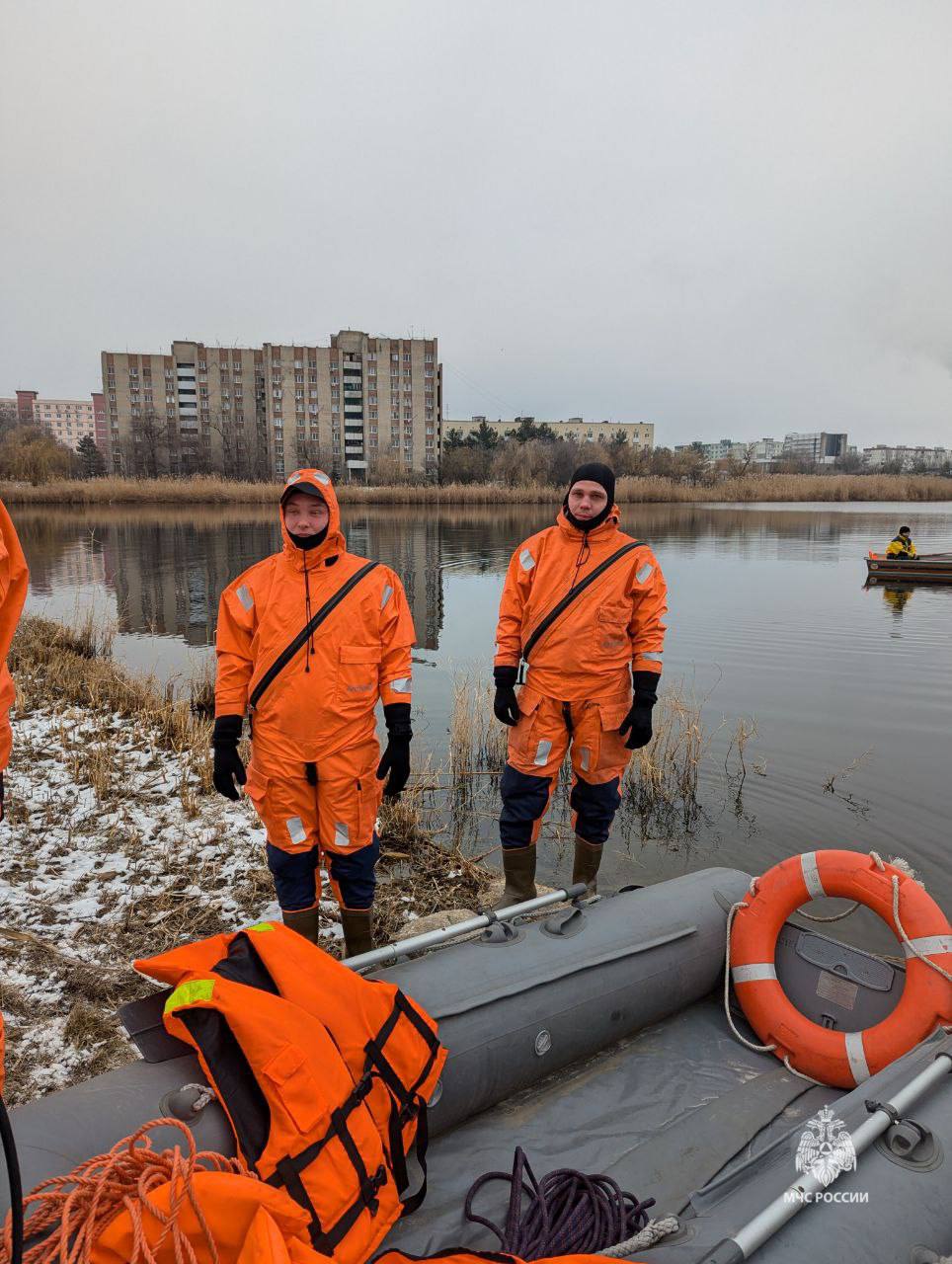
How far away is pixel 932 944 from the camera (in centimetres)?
227

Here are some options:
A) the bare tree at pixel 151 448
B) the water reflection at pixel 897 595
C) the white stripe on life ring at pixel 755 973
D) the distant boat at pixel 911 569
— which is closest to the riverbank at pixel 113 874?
the white stripe on life ring at pixel 755 973

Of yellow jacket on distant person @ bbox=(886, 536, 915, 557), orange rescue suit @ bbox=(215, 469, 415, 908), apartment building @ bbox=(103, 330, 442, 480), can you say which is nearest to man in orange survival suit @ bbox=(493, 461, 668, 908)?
orange rescue suit @ bbox=(215, 469, 415, 908)

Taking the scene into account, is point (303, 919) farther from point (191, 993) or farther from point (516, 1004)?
point (191, 993)

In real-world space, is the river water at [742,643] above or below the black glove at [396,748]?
below

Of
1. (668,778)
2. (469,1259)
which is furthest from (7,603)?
(668,778)

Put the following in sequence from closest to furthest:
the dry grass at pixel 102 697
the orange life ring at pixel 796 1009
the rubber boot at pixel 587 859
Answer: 1. the orange life ring at pixel 796 1009
2. the rubber boot at pixel 587 859
3. the dry grass at pixel 102 697

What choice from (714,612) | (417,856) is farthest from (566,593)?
(714,612)

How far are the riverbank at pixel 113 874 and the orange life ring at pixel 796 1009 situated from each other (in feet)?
4.77

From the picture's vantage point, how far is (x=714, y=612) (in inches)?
481

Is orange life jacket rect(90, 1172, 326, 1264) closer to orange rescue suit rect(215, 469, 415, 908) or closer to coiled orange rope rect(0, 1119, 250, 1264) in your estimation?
coiled orange rope rect(0, 1119, 250, 1264)

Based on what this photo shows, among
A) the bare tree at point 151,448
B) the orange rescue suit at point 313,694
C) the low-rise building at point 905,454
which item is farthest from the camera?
the low-rise building at point 905,454

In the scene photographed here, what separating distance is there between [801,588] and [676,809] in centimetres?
1065

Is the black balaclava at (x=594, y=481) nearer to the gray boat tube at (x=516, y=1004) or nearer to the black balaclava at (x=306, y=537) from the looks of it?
the black balaclava at (x=306, y=537)

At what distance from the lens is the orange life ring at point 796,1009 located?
88.7 inches
